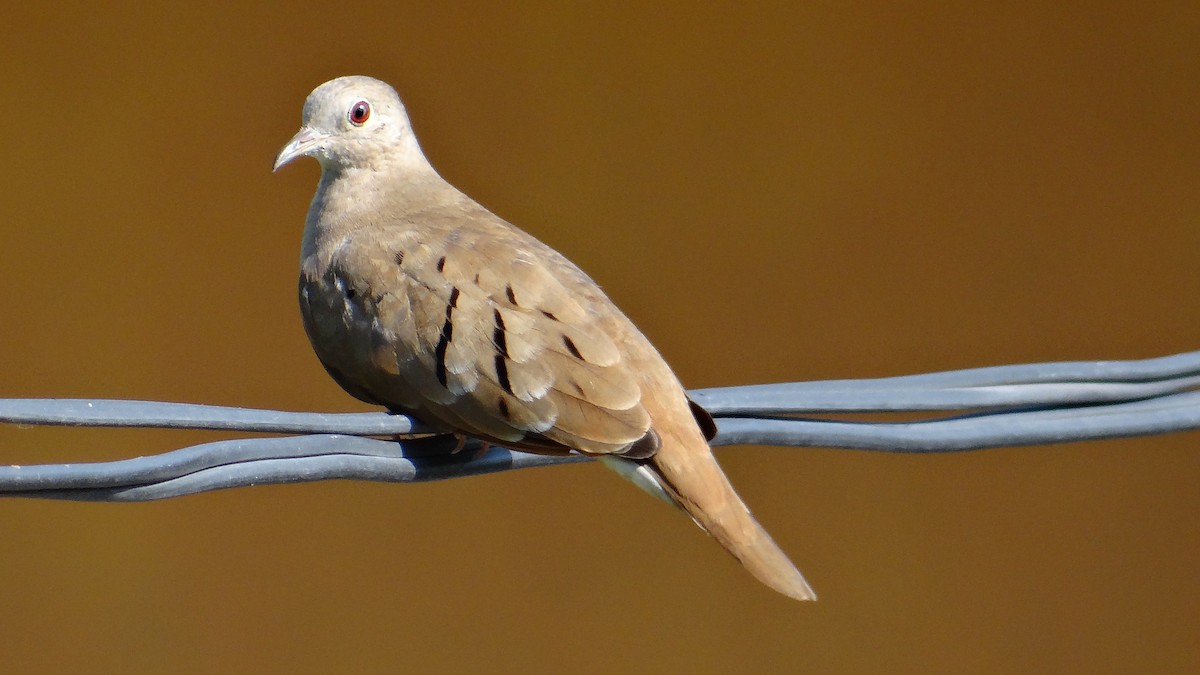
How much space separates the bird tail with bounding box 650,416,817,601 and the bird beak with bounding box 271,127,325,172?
1.14m

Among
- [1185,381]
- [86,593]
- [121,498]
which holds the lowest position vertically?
[86,593]

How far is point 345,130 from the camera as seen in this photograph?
319cm

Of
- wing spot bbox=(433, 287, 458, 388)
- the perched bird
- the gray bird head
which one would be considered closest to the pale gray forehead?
the gray bird head

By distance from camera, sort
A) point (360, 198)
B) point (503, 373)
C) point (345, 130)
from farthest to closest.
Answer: point (345, 130), point (360, 198), point (503, 373)

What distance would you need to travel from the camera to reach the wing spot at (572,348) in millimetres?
2447

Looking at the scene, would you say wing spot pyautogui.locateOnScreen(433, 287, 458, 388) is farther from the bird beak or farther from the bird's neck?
the bird beak

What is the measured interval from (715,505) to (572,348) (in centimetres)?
36

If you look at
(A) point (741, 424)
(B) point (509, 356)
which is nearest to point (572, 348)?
(B) point (509, 356)

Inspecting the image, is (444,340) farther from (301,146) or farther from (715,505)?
(301,146)

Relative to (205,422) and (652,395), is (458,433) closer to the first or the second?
(652,395)

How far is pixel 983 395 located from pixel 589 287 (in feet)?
2.37

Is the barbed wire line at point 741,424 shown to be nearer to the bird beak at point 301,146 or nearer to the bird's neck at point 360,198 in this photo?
the bird's neck at point 360,198

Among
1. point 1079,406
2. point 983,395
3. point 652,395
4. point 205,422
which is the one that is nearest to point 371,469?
point 205,422

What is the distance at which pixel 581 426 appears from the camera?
236 centimetres
